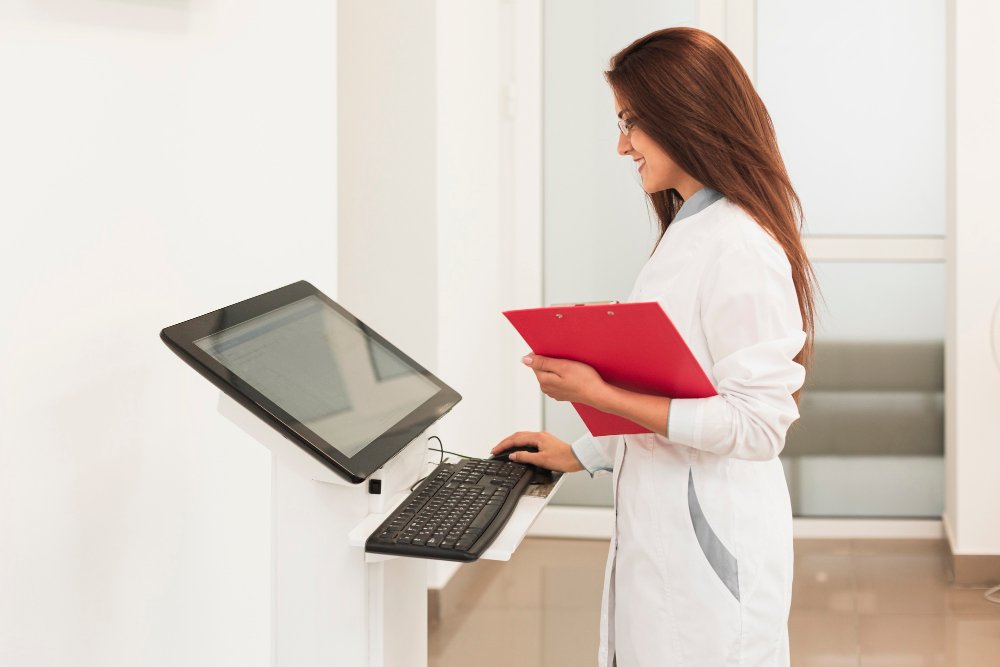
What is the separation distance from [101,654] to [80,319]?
513 mm

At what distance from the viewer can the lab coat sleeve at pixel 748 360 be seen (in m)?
1.32

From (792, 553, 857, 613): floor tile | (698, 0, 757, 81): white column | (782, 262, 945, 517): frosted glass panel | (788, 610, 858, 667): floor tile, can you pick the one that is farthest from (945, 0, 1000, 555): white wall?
(698, 0, 757, 81): white column

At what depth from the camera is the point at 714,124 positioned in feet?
4.60

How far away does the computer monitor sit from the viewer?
1.19m

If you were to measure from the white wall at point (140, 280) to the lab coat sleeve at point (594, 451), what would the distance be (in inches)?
25.1

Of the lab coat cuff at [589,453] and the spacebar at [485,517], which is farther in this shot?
the lab coat cuff at [589,453]

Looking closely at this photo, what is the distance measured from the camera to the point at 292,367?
1332 mm

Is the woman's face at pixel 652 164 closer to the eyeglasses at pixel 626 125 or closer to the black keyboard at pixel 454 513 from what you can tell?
the eyeglasses at pixel 626 125

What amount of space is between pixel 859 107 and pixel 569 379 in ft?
10.4

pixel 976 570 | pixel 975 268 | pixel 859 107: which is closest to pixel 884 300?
pixel 975 268

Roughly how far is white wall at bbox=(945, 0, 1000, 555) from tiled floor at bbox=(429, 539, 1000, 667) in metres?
0.30

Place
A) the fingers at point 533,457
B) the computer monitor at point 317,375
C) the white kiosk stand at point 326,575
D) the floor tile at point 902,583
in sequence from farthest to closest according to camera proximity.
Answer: the floor tile at point 902,583 → the fingers at point 533,457 → the white kiosk stand at point 326,575 → the computer monitor at point 317,375

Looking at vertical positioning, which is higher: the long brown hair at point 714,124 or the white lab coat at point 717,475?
the long brown hair at point 714,124

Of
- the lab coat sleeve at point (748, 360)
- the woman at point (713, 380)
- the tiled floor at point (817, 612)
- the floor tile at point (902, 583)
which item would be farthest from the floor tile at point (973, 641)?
the lab coat sleeve at point (748, 360)
